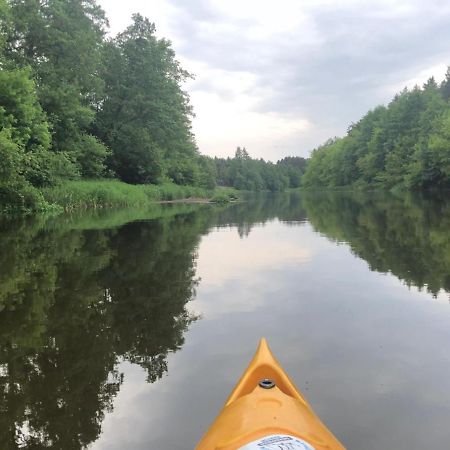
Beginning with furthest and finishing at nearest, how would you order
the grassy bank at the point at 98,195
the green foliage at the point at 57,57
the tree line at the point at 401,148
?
the tree line at the point at 401,148 → the green foliage at the point at 57,57 → the grassy bank at the point at 98,195

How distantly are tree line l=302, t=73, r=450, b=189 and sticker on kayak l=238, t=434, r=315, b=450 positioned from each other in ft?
161

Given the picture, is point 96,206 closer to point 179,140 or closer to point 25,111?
point 25,111

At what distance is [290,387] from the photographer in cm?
324

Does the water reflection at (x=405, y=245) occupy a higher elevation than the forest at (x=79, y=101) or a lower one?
lower

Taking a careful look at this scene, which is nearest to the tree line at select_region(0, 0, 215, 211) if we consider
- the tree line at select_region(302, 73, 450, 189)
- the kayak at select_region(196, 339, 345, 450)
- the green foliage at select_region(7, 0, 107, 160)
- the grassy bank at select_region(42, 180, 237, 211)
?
the green foliage at select_region(7, 0, 107, 160)

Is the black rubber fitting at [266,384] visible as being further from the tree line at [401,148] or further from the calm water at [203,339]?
the tree line at [401,148]

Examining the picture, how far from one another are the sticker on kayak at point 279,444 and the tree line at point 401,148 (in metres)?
49.2

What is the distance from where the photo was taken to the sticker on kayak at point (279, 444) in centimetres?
227

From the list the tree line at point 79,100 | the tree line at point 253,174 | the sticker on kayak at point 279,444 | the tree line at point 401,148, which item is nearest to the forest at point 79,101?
the tree line at point 79,100

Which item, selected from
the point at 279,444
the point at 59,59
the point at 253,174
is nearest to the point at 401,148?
the point at 59,59

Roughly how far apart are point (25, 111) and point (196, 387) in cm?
2057

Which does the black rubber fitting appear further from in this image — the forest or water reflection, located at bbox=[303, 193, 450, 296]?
the forest

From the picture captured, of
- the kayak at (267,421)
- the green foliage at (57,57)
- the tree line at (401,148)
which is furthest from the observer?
the tree line at (401,148)

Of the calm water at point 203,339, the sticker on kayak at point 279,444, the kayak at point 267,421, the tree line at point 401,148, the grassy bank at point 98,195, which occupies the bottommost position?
the calm water at point 203,339
